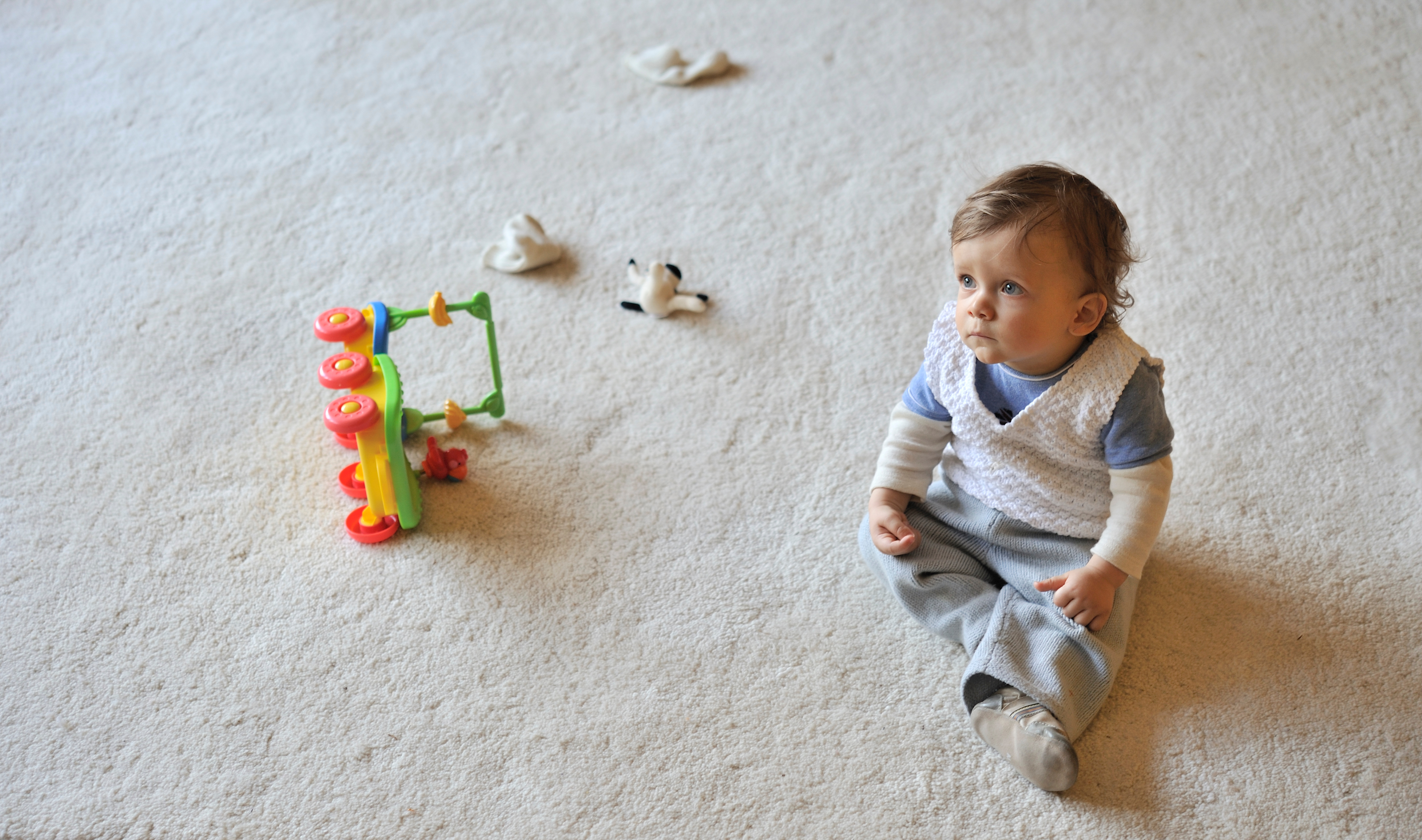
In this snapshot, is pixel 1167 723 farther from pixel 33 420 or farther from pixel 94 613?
pixel 33 420

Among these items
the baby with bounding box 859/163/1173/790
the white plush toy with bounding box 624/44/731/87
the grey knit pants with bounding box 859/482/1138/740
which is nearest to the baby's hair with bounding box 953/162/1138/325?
the baby with bounding box 859/163/1173/790

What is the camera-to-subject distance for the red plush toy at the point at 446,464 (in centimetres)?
113

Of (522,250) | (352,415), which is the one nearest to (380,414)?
(352,415)

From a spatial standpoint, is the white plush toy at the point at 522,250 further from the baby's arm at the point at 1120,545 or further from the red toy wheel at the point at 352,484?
the baby's arm at the point at 1120,545

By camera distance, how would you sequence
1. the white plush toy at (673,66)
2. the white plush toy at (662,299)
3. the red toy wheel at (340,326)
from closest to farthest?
the red toy wheel at (340,326), the white plush toy at (662,299), the white plush toy at (673,66)

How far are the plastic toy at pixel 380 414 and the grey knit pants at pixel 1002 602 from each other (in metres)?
0.45

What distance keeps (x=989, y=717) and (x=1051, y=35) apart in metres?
1.29

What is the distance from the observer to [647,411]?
122 centimetres

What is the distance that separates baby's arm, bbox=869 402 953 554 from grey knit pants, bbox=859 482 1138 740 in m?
0.02

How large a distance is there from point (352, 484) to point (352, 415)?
0.14 meters

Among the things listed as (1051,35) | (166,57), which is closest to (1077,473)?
(1051,35)

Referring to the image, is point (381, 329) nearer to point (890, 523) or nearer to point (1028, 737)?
point (890, 523)

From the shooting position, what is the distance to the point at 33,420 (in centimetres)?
120

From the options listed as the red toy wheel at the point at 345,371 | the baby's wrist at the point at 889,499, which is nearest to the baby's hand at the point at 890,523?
the baby's wrist at the point at 889,499
